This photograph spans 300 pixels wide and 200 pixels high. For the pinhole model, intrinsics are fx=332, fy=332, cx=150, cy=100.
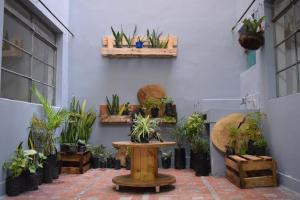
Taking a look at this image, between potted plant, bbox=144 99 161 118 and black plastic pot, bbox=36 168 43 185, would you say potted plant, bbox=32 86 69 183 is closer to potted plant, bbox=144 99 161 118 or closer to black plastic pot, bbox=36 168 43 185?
black plastic pot, bbox=36 168 43 185

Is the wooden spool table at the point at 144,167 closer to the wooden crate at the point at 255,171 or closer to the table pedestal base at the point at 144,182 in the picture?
the table pedestal base at the point at 144,182

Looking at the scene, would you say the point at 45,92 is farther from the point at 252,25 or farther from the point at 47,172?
the point at 252,25

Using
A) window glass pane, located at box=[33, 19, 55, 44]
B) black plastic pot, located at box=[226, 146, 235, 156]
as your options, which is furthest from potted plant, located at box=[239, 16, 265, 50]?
window glass pane, located at box=[33, 19, 55, 44]

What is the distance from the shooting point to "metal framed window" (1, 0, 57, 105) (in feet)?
15.5

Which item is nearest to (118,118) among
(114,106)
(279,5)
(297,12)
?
(114,106)

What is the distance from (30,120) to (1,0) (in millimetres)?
1780

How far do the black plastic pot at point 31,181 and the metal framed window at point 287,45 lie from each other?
367 centimetres

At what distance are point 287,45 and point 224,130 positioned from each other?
1.62 m

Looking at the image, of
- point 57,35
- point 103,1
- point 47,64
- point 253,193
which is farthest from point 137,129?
point 103,1

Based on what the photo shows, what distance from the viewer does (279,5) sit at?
4902mm

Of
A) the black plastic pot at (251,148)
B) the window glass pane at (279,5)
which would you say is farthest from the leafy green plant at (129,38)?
the black plastic pot at (251,148)

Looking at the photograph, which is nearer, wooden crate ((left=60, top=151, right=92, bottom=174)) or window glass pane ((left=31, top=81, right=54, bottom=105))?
window glass pane ((left=31, top=81, right=54, bottom=105))

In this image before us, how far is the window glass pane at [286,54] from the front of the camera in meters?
4.58

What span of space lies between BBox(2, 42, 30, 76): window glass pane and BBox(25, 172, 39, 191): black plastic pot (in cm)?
156
